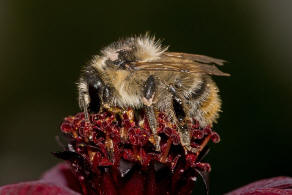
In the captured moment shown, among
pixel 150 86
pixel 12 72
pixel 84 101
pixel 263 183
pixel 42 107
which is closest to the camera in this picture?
pixel 150 86

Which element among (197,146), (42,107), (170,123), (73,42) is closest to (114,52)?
(170,123)

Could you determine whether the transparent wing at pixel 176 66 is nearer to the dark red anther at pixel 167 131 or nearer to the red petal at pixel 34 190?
the dark red anther at pixel 167 131

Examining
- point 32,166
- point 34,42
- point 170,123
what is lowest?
point 32,166

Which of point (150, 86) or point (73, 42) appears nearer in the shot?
point (150, 86)

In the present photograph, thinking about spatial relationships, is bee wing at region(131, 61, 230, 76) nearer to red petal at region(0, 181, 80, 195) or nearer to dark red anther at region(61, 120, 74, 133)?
dark red anther at region(61, 120, 74, 133)

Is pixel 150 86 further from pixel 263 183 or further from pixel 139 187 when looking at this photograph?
pixel 263 183

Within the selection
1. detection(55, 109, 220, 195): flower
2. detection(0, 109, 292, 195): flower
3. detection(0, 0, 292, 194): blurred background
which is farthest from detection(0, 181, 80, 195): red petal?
detection(0, 0, 292, 194): blurred background

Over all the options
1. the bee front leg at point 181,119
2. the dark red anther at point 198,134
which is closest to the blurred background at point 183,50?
the dark red anther at point 198,134
